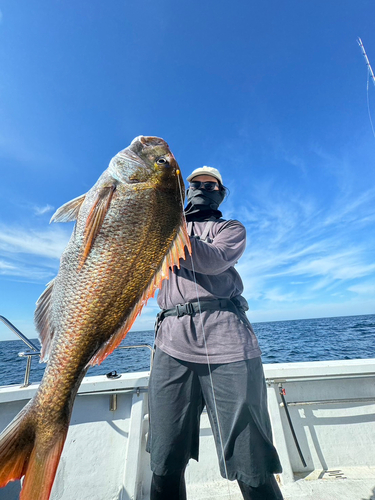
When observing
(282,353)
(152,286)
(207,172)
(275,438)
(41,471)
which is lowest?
(275,438)

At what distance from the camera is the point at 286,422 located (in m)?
3.66

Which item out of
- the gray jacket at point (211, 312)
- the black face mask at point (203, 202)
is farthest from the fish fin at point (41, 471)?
the black face mask at point (203, 202)

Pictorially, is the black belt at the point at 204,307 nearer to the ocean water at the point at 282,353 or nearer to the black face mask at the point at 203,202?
the black face mask at the point at 203,202

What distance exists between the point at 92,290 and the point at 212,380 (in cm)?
114

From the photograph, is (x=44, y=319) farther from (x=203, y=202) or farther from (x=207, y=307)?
(x=203, y=202)

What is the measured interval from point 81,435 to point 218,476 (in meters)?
1.80

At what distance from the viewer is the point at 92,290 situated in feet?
5.05

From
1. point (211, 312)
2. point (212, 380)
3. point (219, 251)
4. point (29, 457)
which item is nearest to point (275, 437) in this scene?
point (212, 380)

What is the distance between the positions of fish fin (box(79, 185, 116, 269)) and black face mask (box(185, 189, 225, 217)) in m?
1.16

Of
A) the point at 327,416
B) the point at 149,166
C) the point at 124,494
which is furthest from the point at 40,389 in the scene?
the point at 327,416

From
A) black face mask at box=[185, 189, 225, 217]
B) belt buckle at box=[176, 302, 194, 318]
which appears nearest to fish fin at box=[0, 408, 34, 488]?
belt buckle at box=[176, 302, 194, 318]

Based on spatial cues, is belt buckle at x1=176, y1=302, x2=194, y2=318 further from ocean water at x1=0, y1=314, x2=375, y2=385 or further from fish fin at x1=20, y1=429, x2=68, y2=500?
ocean water at x1=0, y1=314, x2=375, y2=385

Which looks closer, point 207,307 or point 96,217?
point 96,217

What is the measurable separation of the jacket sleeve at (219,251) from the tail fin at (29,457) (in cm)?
123
